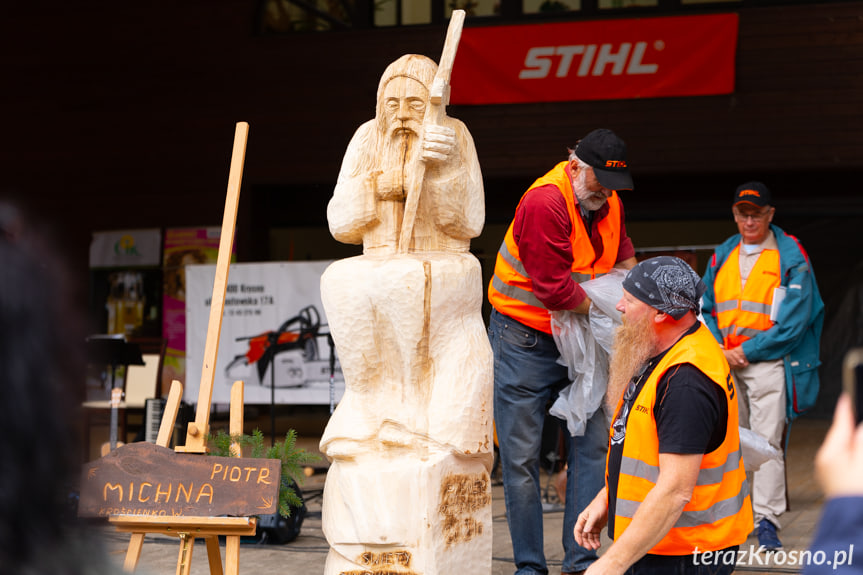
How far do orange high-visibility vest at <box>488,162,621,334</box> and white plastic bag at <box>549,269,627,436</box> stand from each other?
4.0 inches

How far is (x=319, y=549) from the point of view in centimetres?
467

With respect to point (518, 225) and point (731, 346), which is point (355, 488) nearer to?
point (518, 225)

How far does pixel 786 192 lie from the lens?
8.71 metres

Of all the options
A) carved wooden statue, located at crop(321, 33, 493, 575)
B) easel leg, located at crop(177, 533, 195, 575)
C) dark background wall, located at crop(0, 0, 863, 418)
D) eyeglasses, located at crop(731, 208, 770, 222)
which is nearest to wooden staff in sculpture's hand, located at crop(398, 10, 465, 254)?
carved wooden statue, located at crop(321, 33, 493, 575)

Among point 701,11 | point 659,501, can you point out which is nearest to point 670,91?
point 701,11

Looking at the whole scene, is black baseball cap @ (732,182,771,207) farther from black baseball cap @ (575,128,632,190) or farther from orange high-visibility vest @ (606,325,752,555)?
orange high-visibility vest @ (606,325,752,555)

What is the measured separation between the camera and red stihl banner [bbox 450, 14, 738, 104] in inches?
322

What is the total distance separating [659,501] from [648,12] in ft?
23.2

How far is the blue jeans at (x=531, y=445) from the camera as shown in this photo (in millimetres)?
3578

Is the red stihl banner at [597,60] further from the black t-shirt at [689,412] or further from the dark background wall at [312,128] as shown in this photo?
the black t-shirt at [689,412]

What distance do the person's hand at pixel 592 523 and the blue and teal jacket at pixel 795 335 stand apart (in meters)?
2.33

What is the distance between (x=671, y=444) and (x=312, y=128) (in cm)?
764
